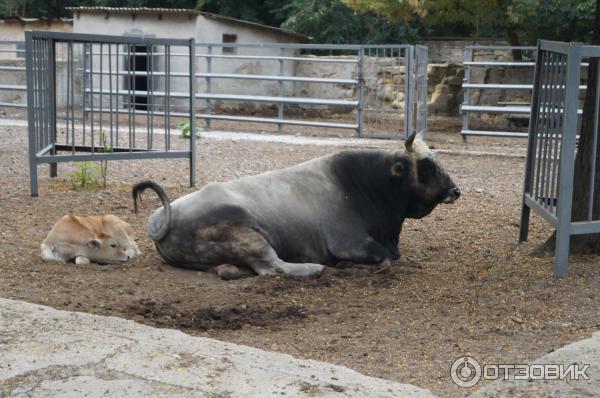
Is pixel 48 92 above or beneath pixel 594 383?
above

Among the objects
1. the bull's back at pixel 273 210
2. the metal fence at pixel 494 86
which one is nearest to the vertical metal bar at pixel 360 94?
the metal fence at pixel 494 86

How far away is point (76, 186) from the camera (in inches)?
383

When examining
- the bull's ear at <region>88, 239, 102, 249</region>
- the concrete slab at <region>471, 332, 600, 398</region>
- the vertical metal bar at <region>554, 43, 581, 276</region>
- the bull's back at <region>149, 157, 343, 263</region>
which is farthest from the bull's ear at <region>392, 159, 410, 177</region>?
the concrete slab at <region>471, 332, 600, 398</region>

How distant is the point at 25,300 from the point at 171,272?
1.19 m

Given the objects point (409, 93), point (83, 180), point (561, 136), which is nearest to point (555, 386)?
point (561, 136)

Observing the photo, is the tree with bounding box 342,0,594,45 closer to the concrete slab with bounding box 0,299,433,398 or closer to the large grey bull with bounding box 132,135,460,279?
the large grey bull with bounding box 132,135,460,279

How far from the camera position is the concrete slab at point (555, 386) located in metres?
4.10

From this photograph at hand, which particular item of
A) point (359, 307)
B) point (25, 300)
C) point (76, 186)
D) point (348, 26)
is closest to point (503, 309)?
point (359, 307)

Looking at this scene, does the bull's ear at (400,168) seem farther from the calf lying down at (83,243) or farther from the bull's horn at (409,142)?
the calf lying down at (83,243)

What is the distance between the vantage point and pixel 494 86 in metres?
16.2

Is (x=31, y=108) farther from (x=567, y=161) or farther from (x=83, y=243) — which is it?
(x=567, y=161)

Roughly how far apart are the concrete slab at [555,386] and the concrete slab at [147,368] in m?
0.32

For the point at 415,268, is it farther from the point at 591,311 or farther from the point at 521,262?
the point at 591,311

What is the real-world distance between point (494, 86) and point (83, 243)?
11056mm
